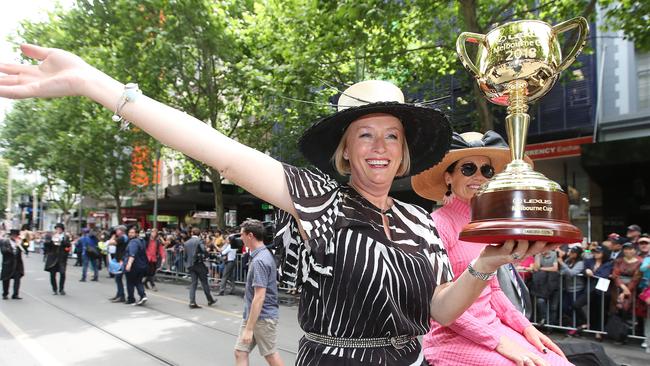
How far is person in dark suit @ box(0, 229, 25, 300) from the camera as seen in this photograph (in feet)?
42.1

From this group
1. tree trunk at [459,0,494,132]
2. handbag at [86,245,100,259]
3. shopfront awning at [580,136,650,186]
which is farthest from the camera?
handbag at [86,245,100,259]

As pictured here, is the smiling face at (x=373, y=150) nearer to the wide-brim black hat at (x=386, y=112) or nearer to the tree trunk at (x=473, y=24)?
the wide-brim black hat at (x=386, y=112)

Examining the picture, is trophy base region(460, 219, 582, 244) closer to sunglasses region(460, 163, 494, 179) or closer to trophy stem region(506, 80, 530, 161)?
trophy stem region(506, 80, 530, 161)

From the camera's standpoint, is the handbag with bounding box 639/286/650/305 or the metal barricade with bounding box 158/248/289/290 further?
the metal barricade with bounding box 158/248/289/290

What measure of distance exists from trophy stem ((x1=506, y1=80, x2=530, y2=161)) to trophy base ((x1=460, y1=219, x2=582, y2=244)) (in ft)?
1.37

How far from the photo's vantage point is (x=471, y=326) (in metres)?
2.18

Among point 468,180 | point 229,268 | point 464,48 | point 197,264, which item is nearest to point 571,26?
point 464,48

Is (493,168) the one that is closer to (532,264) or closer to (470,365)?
(470,365)

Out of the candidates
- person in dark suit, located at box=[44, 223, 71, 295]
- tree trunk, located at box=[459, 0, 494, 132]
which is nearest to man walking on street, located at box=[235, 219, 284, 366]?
tree trunk, located at box=[459, 0, 494, 132]

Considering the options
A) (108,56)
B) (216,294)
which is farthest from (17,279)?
(108,56)

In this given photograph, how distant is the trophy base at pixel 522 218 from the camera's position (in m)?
1.48

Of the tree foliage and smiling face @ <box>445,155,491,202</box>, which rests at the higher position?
the tree foliage

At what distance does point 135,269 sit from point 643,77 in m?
13.7

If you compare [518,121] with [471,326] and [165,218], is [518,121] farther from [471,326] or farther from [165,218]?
[165,218]
